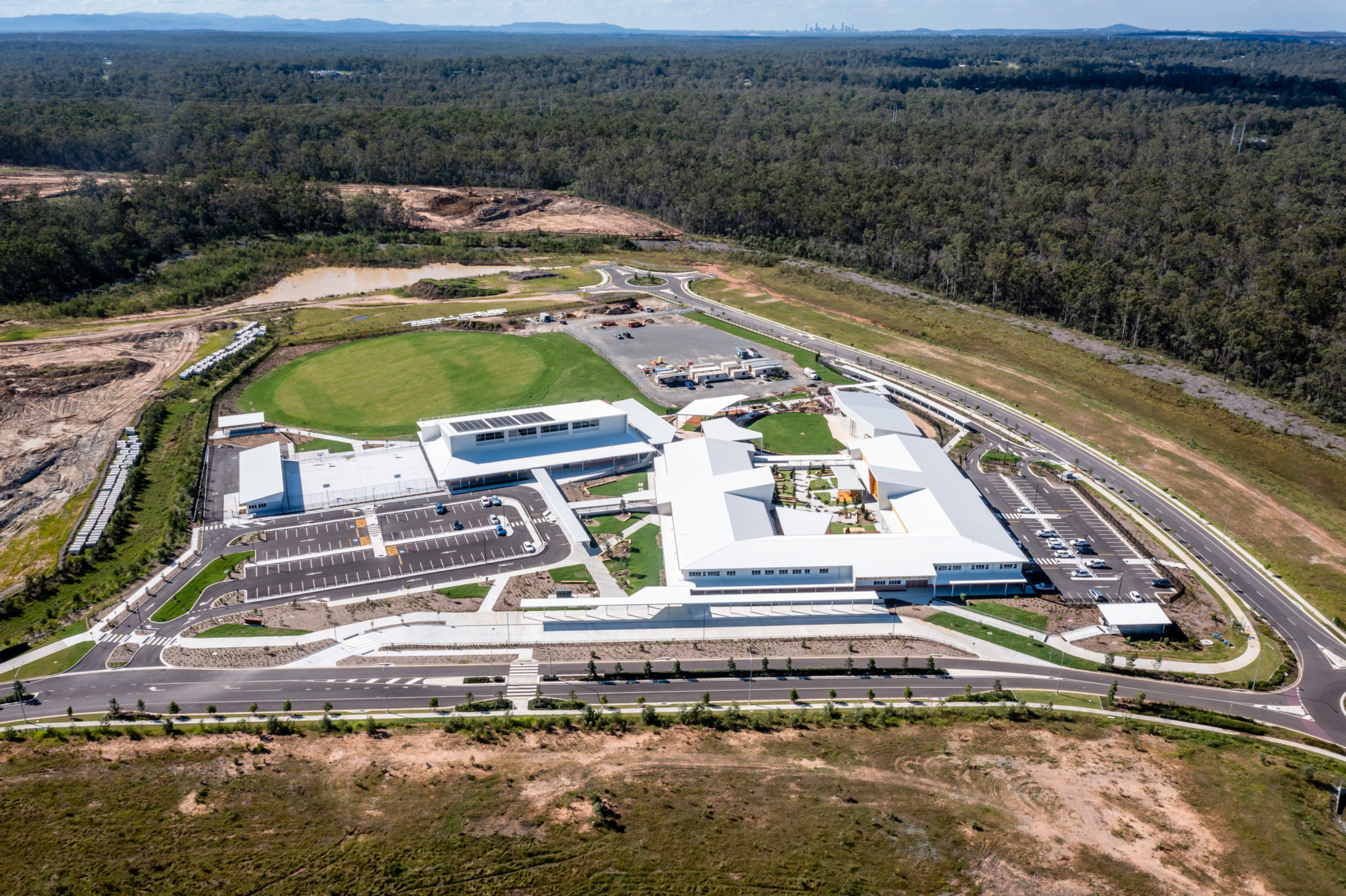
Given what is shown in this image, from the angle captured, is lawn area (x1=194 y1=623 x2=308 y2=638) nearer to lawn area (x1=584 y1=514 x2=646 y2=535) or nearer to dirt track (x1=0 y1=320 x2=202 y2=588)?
dirt track (x1=0 y1=320 x2=202 y2=588)

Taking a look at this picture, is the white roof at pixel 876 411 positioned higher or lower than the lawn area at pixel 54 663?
higher

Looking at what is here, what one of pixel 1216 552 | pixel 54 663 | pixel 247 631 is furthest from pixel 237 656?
pixel 1216 552

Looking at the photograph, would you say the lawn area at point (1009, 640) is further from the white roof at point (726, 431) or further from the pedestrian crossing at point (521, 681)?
the white roof at point (726, 431)

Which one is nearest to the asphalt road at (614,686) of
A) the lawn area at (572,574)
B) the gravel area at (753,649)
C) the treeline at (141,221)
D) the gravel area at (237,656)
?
the gravel area at (237,656)

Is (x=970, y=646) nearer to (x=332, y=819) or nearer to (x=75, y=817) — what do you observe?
(x=332, y=819)

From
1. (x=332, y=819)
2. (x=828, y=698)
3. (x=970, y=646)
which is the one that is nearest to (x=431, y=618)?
(x=332, y=819)

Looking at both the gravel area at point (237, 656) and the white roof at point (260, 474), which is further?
the white roof at point (260, 474)

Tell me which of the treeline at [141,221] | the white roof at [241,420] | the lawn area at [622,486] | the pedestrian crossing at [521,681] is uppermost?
the treeline at [141,221]
